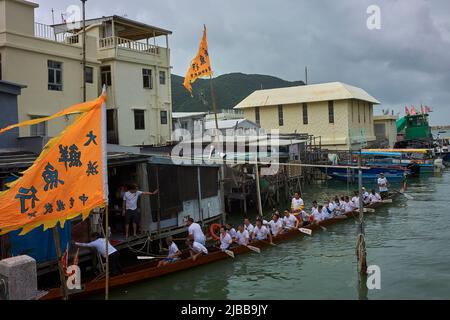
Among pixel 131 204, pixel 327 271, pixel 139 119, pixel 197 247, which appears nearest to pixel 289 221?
pixel 327 271

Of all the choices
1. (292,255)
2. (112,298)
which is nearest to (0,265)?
(112,298)

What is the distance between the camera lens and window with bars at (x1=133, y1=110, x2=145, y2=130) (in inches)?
1236

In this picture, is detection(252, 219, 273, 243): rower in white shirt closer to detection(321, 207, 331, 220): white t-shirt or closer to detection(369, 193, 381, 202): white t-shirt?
detection(321, 207, 331, 220): white t-shirt

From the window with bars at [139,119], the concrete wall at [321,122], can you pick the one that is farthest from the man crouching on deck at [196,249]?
the concrete wall at [321,122]

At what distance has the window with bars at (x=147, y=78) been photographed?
32.1 m

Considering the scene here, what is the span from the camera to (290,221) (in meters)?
20.7

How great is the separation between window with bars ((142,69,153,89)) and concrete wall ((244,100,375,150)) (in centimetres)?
2108

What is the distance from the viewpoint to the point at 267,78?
125m

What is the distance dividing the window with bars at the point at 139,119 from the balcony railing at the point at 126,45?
4300mm

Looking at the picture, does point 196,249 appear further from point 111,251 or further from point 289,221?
point 289,221

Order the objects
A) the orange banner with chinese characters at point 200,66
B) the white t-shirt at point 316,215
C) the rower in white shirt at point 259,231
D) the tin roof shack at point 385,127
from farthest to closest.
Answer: the tin roof shack at point 385,127 < the white t-shirt at point 316,215 < the orange banner with chinese characters at point 200,66 < the rower in white shirt at point 259,231

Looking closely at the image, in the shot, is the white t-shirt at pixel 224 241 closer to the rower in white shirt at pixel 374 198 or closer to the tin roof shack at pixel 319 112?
the rower in white shirt at pixel 374 198

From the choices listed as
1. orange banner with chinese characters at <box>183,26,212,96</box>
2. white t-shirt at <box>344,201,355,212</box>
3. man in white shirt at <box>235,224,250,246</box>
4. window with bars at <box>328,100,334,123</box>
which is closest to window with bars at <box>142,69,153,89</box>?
orange banner with chinese characters at <box>183,26,212,96</box>

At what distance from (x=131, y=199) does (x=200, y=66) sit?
8.23 metres
